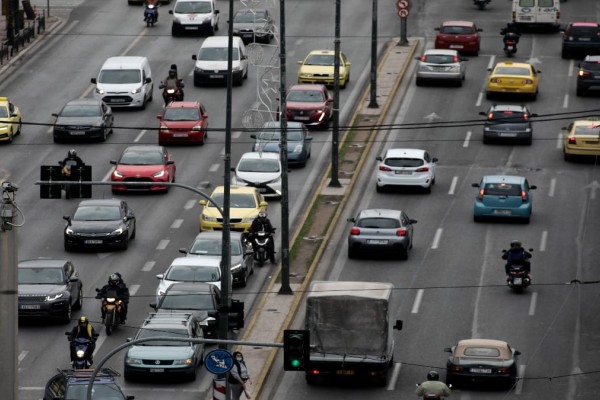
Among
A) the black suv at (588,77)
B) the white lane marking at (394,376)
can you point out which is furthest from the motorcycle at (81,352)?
the black suv at (588,77)

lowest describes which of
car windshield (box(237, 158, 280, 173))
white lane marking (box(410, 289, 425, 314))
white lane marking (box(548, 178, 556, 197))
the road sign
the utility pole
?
white lane marking (box(410, 289, 425, 314))

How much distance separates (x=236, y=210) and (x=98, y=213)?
4495 millimetres

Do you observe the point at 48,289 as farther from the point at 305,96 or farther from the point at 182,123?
the point at 305,96

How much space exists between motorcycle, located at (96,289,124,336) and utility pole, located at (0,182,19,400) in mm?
17459

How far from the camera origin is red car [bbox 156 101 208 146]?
70.2 m

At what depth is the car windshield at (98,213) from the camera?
58.8 meters

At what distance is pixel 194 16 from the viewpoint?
283 ft

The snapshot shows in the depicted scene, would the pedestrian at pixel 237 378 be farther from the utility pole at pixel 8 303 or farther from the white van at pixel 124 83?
the white van at pixel 124 83

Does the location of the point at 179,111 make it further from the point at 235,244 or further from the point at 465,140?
the point at 235,244

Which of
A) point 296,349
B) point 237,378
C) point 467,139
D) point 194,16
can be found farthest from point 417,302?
point 194,16

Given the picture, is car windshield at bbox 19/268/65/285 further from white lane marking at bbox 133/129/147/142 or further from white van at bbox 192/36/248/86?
white van at bbox 192/36/248/86

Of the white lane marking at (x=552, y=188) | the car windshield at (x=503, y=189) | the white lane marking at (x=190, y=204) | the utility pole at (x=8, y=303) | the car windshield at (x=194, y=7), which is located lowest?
the white lane marking at (x=190, y=204)

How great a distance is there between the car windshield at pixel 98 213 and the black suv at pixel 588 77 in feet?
82.1

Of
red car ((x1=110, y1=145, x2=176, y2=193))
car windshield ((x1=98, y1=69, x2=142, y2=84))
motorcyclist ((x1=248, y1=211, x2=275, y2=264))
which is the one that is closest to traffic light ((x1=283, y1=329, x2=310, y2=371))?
motorcyclist ((x1=248, y1=211, x2=275, y2=264))
